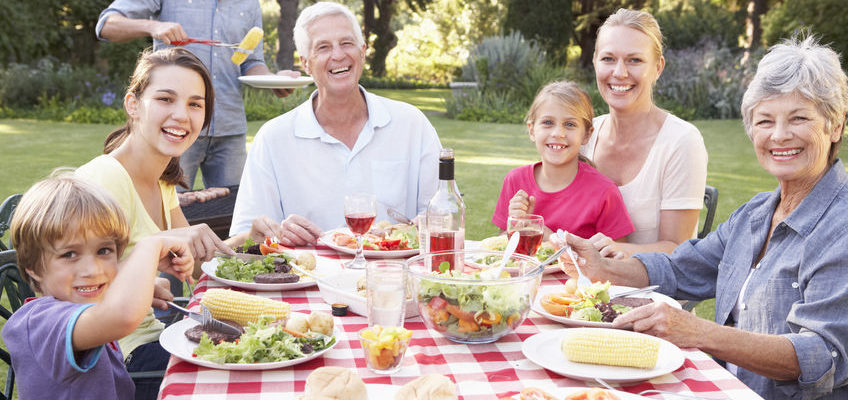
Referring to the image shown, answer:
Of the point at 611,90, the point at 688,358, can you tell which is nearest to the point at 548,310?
the point at 688,358

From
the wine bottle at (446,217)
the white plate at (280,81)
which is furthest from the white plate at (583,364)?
the white plate at (280,81)

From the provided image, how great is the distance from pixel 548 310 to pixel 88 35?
1946 cm

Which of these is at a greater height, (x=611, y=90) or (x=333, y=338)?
(x=611, y=90)

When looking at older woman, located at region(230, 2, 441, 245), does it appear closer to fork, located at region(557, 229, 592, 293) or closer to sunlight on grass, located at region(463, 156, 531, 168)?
fork, located at region(557, 229, 592, 293)

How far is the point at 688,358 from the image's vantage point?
1896 millimetres

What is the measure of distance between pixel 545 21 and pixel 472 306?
19708mm

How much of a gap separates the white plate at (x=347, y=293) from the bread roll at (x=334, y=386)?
548 millimetres

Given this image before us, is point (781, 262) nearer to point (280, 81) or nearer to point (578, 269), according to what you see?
point (578, 269)

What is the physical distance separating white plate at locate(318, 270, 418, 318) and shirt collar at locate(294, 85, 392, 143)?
1.34 meters

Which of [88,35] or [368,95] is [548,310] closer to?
[368,95]

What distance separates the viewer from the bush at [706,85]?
1602 centimetres

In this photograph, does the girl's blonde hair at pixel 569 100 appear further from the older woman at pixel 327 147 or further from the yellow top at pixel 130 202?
the yellow top at pixel 130 202

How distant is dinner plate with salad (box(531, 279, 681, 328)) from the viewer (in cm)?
210

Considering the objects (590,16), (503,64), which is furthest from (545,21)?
(503,64)
